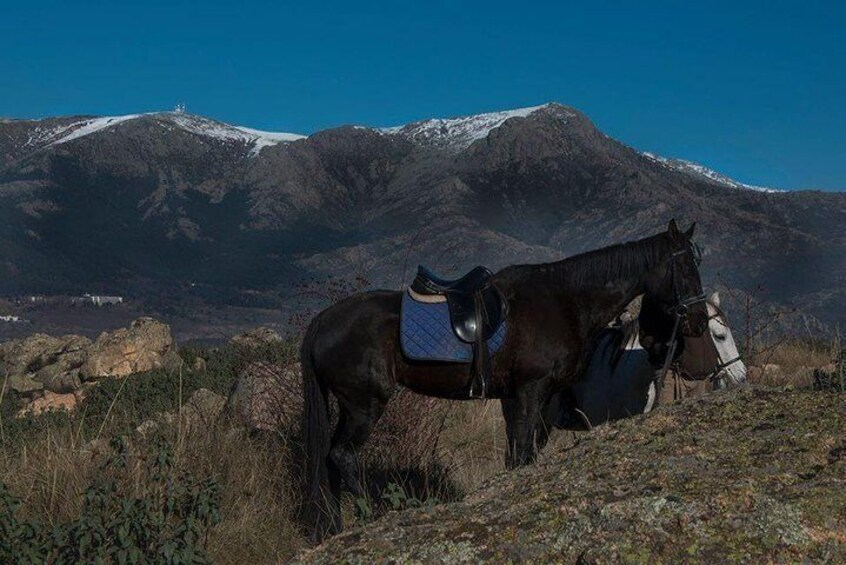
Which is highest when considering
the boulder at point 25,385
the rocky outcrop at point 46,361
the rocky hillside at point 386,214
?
the rocky hillside at point 386,214

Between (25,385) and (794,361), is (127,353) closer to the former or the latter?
(25,385)

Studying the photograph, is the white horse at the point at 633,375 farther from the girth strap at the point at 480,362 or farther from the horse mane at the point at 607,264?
the girth strap at the point at 480,362

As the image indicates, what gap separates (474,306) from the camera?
530 cm

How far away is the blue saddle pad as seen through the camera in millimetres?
5160

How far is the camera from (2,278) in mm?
122938

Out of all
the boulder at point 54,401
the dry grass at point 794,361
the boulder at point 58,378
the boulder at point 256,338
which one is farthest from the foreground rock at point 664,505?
the boulder at point 58,378

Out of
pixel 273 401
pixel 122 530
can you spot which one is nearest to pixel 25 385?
pixel 273 401

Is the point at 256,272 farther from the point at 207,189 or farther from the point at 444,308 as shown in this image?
the point at 444,308

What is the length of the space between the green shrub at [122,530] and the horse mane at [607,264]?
8.65ft

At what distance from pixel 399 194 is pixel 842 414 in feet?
541

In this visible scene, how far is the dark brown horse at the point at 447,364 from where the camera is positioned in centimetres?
524

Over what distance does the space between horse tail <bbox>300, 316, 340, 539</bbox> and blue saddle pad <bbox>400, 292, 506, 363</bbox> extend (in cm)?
59

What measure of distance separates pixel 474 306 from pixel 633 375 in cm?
160

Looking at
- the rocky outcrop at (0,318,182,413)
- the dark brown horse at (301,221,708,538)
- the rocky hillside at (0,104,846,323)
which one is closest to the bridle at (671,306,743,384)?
the dark brown horse at (301,221,708,538)
